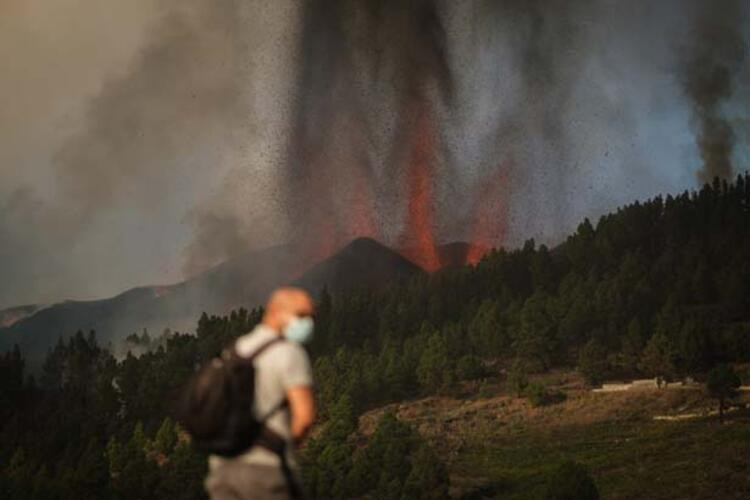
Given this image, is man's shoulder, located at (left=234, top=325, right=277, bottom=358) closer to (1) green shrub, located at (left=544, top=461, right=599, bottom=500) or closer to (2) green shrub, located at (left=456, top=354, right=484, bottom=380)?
(1) green shrub, located at (left=544, top=461, right=599, bottom=500)

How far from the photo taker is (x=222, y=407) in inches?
282

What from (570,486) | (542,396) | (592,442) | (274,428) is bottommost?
(592,442)

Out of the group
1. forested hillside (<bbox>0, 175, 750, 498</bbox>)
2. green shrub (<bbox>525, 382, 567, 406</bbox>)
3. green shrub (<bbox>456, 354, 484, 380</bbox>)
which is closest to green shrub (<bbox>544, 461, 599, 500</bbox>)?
forested hillside (<bbox>0, 175, 750, 498</bbox>)

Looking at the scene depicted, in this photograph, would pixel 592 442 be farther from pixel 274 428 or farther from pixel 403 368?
pixel 274 428

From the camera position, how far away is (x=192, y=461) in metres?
93.1

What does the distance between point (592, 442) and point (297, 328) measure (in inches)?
3875

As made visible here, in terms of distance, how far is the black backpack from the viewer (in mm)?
7160

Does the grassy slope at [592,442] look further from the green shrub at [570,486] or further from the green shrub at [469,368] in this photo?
the green shrub at [570,486]

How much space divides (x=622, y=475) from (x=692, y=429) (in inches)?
870

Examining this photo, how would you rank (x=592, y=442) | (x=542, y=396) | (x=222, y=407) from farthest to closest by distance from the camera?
(x=542, y=396), (x=592, y=442), (x=222, y=407)

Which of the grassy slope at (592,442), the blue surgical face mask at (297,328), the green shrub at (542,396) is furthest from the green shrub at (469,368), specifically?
the blue surgical face mask at (297,328)

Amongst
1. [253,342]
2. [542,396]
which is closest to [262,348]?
[253,342]

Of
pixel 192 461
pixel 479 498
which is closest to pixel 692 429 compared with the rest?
pixel 479 498

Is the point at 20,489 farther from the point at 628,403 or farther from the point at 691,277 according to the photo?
the point at 691,277
